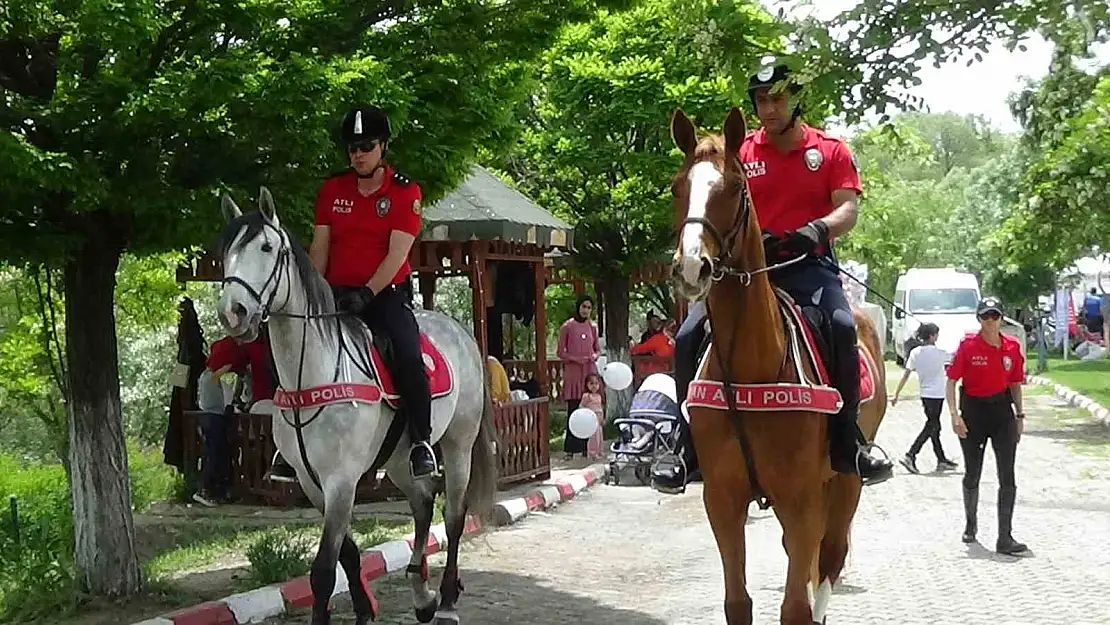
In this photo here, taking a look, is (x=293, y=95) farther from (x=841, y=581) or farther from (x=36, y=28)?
(x=841, y=581)

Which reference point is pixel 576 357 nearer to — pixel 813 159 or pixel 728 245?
pixel 813 159

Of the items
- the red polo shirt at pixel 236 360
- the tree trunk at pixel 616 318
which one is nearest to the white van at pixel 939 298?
the tree trunk at pixel 616 318

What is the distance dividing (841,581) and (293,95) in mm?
5535

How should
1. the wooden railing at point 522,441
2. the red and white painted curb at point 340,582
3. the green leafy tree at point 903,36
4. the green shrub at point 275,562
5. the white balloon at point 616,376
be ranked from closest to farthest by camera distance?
the green leafy tree at point 903,36 → the red and white painted curb at point 340,582 → the green shrub at point 275,562 → the wooden railing at point 522,441 → the white balloon at point 616,376

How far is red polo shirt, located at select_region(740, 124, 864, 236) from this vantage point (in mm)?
6723

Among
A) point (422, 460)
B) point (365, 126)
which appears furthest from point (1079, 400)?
point (365, 126)

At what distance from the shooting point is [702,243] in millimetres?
5355

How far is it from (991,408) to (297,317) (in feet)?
21.6

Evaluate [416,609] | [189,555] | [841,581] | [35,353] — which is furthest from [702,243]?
[35,353]

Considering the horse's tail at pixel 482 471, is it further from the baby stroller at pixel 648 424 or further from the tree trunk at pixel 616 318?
the tree trunk at pixel 616 318

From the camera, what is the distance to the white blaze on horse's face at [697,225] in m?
5.26

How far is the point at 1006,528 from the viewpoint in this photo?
11281mm

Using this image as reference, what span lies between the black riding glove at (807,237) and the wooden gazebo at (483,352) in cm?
789

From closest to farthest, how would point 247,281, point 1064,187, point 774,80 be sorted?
point 774,80 → point 247,281 → point 1064,187
